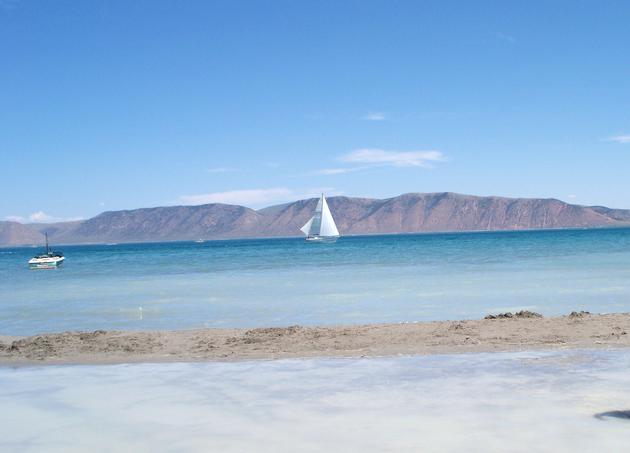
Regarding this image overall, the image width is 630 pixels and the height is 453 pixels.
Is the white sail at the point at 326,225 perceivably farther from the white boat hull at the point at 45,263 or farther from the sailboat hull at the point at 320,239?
the white boat hull at the point at 45,263

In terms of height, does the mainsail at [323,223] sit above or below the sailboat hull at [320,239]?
above

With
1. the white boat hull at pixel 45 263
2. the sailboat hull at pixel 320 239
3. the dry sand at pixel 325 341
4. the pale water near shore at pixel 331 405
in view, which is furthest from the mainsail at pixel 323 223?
Result: the pale water near shore at pixel 331 405

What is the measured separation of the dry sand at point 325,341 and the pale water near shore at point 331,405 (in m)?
0.53

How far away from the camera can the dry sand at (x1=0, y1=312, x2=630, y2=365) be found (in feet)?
30.6

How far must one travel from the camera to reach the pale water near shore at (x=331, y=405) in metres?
5.43

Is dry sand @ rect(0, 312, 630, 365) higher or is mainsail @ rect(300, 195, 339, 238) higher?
mainsail @ rect(300, 195, 339, 238)

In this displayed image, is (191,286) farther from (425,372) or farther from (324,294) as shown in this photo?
(425,372)

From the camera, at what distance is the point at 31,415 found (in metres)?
6.58

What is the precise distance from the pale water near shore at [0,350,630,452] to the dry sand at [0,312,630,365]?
0.53m

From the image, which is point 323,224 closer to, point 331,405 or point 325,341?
point 325,341

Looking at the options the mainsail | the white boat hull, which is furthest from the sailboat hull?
the white boat hull

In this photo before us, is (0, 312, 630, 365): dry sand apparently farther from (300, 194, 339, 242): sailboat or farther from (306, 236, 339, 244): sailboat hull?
(306, 236, 339, 244): sailboat hull

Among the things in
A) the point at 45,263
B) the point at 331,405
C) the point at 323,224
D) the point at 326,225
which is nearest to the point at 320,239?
the point at 326,225

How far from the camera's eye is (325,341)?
10.1 meters
